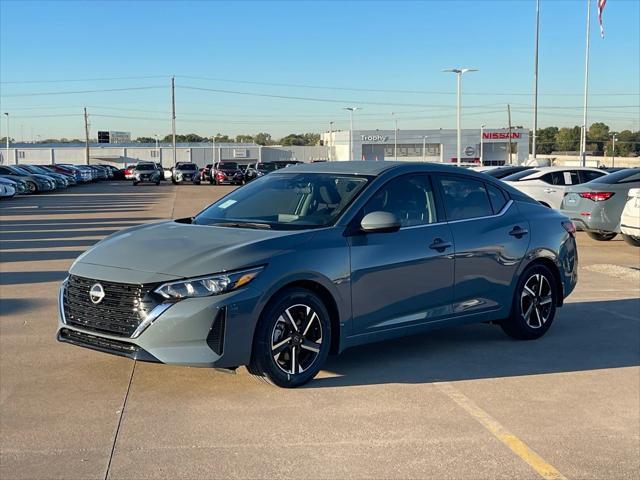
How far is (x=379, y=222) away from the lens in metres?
5.68

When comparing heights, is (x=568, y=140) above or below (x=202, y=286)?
above

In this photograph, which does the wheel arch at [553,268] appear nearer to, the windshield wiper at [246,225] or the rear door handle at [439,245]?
the rear door handle at [439,245]

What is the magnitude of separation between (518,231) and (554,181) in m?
12.0

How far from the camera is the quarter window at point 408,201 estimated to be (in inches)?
240

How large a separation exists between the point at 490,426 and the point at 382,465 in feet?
3.31

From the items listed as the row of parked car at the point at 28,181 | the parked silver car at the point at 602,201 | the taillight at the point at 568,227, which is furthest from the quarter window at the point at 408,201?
the row of parked car at the point at 28,181

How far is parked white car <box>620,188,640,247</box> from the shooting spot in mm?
13430

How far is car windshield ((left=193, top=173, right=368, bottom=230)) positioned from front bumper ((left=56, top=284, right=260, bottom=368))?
1.01 meters

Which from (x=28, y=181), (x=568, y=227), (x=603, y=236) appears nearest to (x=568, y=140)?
(x=28, y=181)

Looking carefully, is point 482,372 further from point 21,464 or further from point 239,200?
point 21,464

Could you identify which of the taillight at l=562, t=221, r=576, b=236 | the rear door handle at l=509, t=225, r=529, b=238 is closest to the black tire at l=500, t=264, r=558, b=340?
the rear door handle at l=509, t=225, r=529, b=238

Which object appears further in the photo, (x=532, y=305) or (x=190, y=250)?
(x=532, y=305)

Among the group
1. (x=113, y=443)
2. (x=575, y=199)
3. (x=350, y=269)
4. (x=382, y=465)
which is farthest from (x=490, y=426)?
(x=575, y=199)

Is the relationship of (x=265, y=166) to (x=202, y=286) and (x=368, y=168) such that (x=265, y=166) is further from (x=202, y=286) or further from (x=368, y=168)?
(x=202, y=286)
